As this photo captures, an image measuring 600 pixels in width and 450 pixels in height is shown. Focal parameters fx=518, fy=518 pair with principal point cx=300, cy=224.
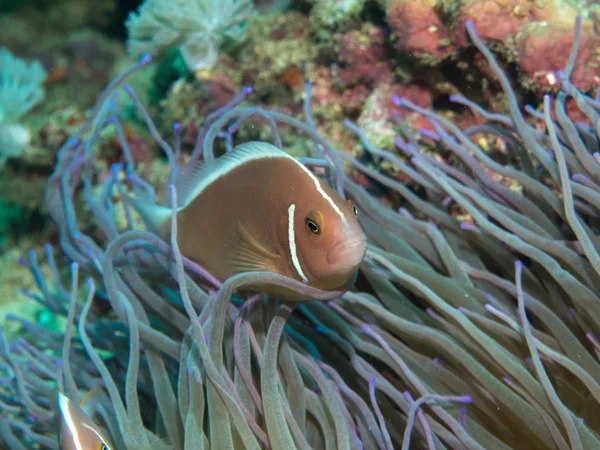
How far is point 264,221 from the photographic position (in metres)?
1.34

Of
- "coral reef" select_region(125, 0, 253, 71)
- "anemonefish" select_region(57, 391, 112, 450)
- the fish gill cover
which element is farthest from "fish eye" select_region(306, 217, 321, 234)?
"coral reef" select_region(125, 0, 253, 71)

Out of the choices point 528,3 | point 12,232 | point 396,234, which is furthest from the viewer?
point 12,232

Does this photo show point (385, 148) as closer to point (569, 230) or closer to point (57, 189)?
point (569, 230)

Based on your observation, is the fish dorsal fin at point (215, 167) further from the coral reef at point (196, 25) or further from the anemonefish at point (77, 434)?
the coral reef at point (196, 25)

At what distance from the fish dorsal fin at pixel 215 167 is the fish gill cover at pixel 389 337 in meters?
0.19

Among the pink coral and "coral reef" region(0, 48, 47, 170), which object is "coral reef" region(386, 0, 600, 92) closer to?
the pink coral

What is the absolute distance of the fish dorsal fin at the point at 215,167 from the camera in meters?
1.38

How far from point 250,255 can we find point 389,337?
51 cm

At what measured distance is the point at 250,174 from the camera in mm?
1391

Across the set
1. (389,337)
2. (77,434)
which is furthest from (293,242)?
(77,434)

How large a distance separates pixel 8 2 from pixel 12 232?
488 cm

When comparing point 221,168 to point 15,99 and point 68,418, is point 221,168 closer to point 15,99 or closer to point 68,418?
point 68,418

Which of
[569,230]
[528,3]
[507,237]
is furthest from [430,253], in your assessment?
[528,3]

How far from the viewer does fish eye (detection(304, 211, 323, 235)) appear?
3.80 feet
